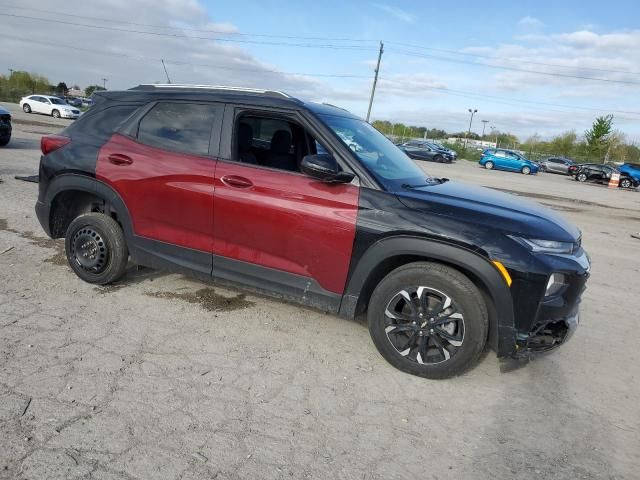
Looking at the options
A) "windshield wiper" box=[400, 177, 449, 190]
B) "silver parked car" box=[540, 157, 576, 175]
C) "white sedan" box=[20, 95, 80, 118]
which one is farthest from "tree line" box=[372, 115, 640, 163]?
"windshield wiper" box=[400, 177, 449, 190]

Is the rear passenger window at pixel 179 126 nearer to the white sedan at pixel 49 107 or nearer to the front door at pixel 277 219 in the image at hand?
the front door at pixel 277 219

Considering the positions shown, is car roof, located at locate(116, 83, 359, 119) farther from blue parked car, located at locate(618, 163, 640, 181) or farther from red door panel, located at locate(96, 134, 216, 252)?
blue parked car, located at locate(618, 163, 640, 181)

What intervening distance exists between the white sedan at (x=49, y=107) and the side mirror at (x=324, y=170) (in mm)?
38242

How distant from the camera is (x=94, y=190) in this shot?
4273 mm

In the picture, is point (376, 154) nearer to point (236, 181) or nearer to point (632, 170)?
point (236, 181)

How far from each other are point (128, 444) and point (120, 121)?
2822 millimetres

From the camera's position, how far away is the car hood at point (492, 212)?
321 cm

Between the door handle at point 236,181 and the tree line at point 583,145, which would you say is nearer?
the door handle at point 236,181

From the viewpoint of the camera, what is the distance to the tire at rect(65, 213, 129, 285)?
4312 millimetres

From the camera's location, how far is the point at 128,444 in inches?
98.2

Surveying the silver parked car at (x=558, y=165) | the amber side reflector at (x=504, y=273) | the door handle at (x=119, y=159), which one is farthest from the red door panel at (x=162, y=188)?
the silver parked car at (x=558, y=165)

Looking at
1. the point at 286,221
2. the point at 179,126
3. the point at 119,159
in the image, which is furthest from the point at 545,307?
the point at 119,159

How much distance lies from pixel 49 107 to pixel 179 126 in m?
39.1

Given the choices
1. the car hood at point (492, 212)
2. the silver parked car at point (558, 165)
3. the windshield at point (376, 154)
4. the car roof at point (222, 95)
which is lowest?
the car hood at point (492, 212)
